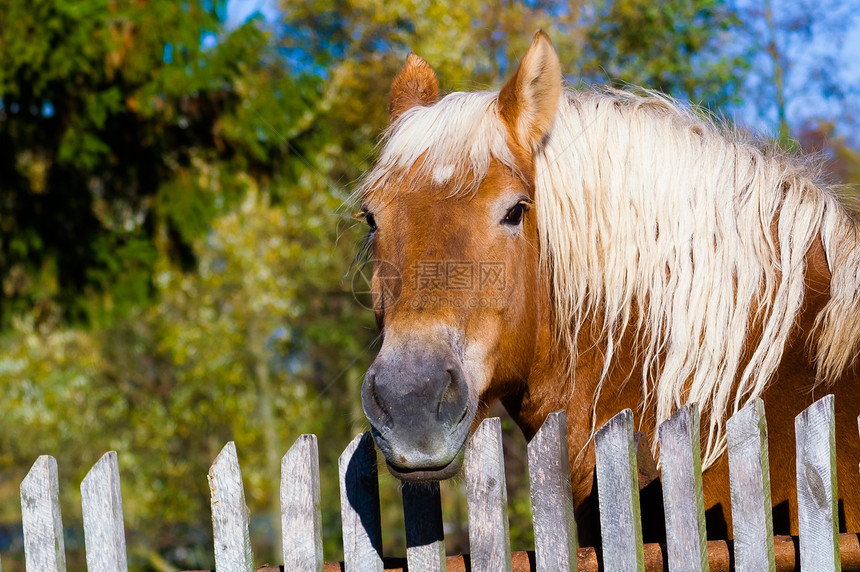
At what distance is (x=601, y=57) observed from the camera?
26.9ft

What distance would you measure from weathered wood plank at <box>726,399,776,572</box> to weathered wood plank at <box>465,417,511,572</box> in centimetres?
62

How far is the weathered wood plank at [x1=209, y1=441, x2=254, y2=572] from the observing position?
2.08 meters

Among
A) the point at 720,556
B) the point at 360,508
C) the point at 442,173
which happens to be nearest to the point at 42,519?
the point at 360,508

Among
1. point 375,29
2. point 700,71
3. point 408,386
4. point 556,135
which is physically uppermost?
point 375,29

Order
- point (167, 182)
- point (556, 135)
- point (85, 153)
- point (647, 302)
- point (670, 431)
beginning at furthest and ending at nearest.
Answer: point (167, 182) → point (85, 153) → point (556, 135) → point (647, 302) → point (670, 431)

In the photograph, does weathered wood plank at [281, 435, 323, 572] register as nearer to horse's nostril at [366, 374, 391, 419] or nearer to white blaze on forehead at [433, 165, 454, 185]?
horse's nostril at [366, 374, 391, 419]

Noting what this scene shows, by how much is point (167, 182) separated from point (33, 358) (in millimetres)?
8139

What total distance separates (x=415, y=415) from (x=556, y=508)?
1.52ft

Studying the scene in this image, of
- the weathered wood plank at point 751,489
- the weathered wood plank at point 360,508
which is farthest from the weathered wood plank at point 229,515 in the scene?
the weathered wood plank at point 751,489

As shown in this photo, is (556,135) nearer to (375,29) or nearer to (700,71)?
(700,71)

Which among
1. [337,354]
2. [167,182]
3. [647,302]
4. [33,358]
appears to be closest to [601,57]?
[167,182]

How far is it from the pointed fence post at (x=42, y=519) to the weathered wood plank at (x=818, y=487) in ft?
7.23

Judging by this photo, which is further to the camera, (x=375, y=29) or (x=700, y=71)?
(x=375, y=29)

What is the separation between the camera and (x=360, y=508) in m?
2.09
